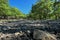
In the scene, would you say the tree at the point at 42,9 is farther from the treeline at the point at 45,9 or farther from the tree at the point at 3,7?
the tree at the point at 3,7

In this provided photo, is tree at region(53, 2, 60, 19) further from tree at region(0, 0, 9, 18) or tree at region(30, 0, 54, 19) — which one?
tree at region(0, 0, 9, 18)

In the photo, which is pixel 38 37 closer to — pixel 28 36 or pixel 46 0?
pixel 28 36

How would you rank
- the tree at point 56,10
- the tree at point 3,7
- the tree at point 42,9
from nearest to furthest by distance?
the tree at point 56,10 → the tree at point 42,9 → the tree at point 3,7

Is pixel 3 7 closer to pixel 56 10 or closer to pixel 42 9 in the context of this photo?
pixel 42 9

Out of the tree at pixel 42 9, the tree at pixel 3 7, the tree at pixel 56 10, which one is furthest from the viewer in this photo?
the tree at pixel 3 7

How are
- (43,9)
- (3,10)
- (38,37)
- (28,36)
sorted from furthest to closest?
(3,10) → (43,9) → (28,36) → (38,37)

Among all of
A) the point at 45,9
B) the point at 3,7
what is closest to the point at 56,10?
the point at 45,9

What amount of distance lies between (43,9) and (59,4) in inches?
165

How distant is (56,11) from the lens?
46.9m

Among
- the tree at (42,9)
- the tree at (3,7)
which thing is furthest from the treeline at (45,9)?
the tree at (3,7)

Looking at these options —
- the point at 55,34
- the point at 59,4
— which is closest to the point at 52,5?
the point at 59,4

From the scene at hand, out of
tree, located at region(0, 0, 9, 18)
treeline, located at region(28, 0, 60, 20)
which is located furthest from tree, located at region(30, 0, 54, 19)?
tree, located at region(0, 0, 9, 18)

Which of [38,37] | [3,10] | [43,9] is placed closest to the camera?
[38,37]

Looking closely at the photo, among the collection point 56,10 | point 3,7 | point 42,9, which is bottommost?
point 56,10
